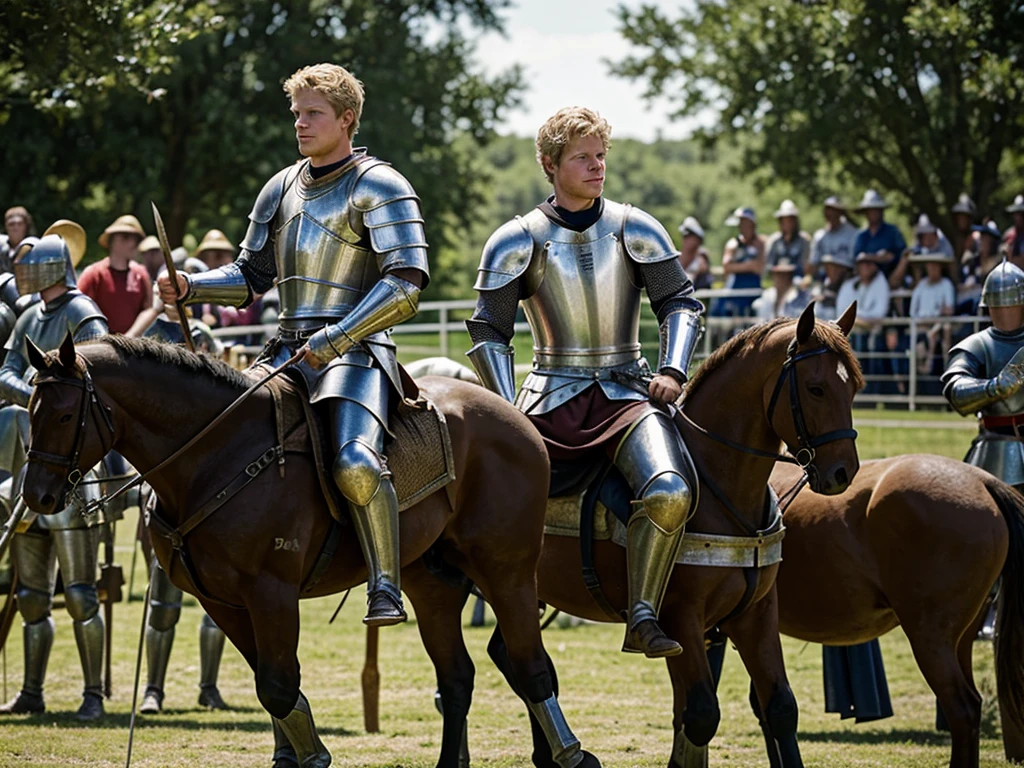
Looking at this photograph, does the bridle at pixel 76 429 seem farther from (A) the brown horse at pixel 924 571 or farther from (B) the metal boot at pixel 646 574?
(A) the brown horse at pixel 924 571

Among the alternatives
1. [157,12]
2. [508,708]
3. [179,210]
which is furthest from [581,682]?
[179,210]

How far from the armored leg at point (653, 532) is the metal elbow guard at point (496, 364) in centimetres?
69

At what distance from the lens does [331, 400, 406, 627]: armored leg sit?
650 cm

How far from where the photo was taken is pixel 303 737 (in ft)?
21.6

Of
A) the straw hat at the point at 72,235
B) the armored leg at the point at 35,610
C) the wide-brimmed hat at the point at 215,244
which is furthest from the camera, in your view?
the wide-brimmed hat at the point at 215,244

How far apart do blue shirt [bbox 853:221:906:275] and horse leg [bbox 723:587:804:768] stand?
1153 cm

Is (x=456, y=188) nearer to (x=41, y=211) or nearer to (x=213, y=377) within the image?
(x=41, y=211)

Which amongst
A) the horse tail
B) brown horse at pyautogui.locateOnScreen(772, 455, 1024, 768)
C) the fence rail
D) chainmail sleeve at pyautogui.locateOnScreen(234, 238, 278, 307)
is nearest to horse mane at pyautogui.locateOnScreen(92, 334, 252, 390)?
chainmail sleeve at pyautogui.locateOnScreen(234, 238, 278, 307)

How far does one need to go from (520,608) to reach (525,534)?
318 millimetres

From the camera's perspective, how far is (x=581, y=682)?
1202cm

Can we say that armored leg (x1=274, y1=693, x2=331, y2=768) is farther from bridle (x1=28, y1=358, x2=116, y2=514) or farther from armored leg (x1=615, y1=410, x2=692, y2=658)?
armored leg (x1=615, y1=410, x2=692, y2=658)

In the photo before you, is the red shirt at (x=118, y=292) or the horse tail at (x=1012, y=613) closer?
the horse tail at (x=1012, y=613)

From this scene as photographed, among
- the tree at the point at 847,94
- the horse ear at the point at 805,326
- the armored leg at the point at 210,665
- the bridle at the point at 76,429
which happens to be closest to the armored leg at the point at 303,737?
the bridle at the point at 76,429

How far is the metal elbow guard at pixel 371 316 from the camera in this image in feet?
21.4
